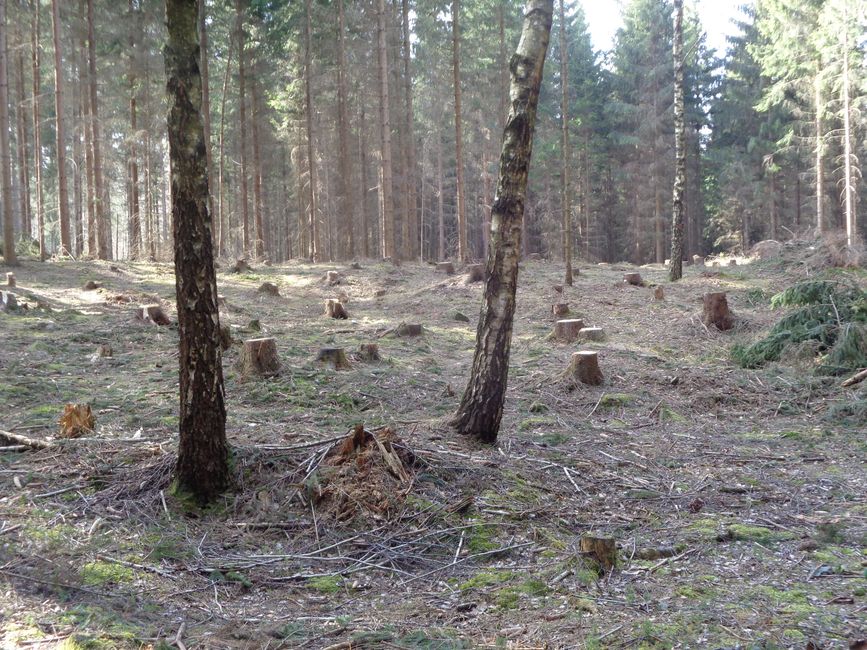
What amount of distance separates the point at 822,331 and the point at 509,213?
6.16 meters

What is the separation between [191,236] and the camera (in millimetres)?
4551

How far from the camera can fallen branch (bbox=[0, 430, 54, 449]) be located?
225 inches

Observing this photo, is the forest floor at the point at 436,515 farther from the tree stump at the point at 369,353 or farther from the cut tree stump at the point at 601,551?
the tree stump at the point at 369,353

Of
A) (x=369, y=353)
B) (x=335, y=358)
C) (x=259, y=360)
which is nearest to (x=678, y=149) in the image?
(x=369, y=353)

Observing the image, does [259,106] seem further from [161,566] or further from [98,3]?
[161,566]

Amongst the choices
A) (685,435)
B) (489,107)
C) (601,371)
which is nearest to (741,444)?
(685,435)

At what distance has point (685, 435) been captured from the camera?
725 centimetres

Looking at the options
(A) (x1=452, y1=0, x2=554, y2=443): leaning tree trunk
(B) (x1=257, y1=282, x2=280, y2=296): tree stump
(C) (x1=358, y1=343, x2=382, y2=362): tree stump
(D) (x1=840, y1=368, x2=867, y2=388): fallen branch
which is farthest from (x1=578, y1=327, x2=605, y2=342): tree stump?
(B) (x1=257, y1=282, x2=280, y2=296): tree stump

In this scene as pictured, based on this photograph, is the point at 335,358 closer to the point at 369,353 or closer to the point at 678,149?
the point at 369,353

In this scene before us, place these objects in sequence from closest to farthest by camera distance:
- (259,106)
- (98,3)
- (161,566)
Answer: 1. (161,566)
2. (98,3)
3. (259,106)

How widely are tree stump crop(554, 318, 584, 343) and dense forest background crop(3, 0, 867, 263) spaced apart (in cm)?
640

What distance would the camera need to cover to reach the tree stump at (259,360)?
8.63m

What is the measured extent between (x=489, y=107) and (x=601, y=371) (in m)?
24.3

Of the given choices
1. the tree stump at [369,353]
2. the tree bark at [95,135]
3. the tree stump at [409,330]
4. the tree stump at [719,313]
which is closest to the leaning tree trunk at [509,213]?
the tree stump at [369,353]
